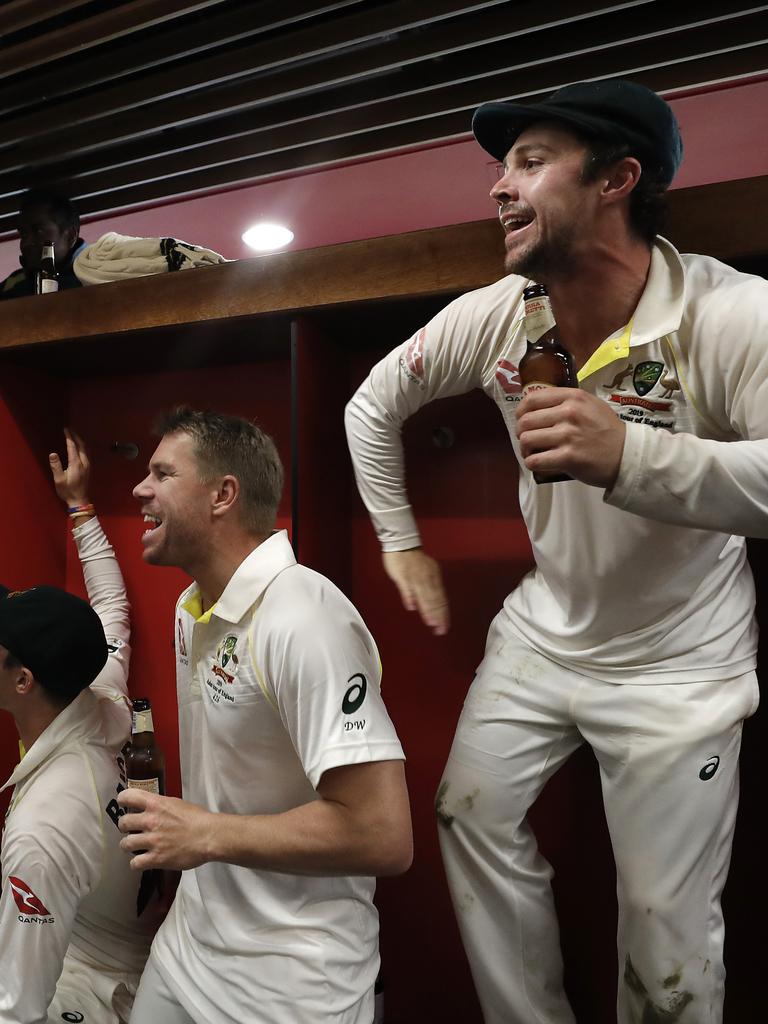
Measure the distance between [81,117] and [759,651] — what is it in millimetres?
2360

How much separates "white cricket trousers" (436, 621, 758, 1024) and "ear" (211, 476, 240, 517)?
64 cm

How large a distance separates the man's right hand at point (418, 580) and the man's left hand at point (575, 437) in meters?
0.68

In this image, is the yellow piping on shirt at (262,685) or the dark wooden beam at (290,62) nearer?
the yellow piping on shirt at (262,685)

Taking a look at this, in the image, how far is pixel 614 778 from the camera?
144cm

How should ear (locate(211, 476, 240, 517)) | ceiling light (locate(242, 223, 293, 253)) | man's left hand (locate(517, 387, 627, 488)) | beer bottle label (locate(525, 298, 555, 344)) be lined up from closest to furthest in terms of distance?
man's left hand (locate(517, 387, 627, 488)) → beer bottle label (locate(525, 298, 555, 344)) → ear (locate(211, 476, 240, 517)) → ceiling light (locate(242, 223, 293, 253))

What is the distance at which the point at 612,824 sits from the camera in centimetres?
144

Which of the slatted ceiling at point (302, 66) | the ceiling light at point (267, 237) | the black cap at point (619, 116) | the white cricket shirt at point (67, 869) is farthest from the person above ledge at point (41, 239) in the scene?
the black cap at point (619, 116)

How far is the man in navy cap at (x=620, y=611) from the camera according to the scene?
1.34 m

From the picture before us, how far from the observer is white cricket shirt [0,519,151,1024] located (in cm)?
136

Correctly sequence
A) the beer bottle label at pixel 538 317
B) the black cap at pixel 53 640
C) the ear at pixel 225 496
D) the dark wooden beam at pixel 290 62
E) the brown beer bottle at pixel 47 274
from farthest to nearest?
1. the brown beer bottle at pixel 47 274
2. the dark wooden beam at pixel 290 62
3. the black cap at pixel 53 640
4. the ear at pixel 225 496
5. the beer bottle label at pixel 538 317

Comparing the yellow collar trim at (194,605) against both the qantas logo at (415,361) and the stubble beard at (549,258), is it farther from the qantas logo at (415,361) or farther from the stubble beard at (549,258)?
the stubble beard at (549,258)

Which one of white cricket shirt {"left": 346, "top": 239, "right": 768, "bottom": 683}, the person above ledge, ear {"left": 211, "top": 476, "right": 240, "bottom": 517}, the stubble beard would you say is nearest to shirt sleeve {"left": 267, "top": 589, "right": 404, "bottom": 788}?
ear {"left": 211, "top": 476, "right": 240, "bottom": 517}

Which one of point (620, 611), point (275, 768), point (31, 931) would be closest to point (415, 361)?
point (620, 611)

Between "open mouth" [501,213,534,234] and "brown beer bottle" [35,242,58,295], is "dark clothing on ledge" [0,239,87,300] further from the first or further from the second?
"open mouth" [501,213,534,234]
